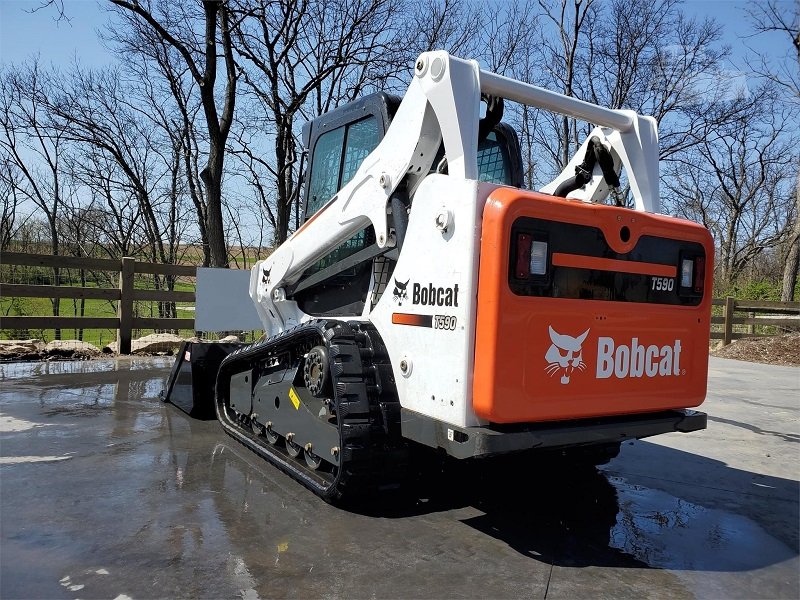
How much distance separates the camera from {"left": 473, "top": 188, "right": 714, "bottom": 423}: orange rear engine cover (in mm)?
3031

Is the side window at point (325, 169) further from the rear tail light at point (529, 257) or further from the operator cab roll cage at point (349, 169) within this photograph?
the rear tail light at point (529, 257)

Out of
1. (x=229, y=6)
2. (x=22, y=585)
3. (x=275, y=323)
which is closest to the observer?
(x=22, y=585)

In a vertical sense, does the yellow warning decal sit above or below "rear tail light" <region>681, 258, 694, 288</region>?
below

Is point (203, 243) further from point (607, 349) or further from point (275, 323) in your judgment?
point (607, 349)

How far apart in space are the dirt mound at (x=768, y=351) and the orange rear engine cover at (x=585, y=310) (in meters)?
12.0

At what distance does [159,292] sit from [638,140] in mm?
8867

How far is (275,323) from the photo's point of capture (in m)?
5.54

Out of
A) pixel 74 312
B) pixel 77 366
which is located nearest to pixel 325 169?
pixel 77 366

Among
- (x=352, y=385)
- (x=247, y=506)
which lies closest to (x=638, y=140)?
(x=352, y=385)

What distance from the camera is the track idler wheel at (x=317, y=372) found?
12.7ft

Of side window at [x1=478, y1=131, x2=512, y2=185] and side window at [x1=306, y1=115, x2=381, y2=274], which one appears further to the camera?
side window at [x1=478, y1=131, x2=512, y2=185]

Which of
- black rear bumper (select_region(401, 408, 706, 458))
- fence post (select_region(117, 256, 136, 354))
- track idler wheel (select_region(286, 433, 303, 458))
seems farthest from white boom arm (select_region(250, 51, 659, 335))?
fence post (select_region(117, 256, 136, 354))

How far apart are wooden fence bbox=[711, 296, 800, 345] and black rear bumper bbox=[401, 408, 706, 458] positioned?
601 inches

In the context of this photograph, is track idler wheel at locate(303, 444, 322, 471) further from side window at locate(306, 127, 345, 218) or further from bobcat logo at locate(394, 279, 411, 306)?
side window at locate(306, 127, 345, 218)
